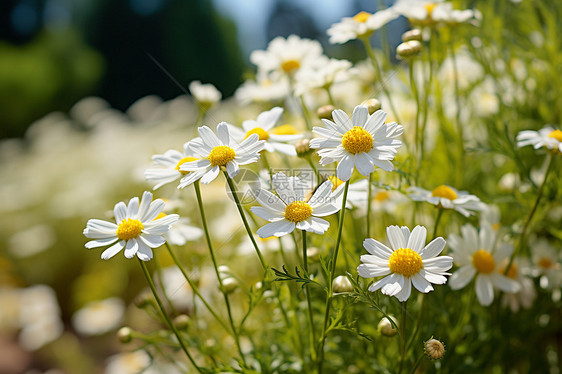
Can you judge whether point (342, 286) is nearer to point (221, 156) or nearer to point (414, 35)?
point (221, 156)

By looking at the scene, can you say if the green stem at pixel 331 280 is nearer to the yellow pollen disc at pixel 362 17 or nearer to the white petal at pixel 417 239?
the white petal at pixel 417 239

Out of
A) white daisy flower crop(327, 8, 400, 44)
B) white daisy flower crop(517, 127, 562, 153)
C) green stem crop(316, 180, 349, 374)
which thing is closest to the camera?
green stem crop(316, 180, 349, 374)

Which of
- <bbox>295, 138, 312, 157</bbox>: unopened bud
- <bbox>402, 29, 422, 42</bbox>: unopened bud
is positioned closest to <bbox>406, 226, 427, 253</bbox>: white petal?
<bbox>295, 138, 312, 157</bbox>: unopened bud

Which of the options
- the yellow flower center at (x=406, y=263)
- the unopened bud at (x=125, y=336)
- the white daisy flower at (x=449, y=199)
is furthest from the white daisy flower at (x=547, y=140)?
the unopened bud at (x=125, y=336)

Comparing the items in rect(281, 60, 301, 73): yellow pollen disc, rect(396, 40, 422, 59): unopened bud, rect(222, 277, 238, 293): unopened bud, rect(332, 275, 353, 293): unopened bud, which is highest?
rect(396, 40, 422, 59): unopened bud

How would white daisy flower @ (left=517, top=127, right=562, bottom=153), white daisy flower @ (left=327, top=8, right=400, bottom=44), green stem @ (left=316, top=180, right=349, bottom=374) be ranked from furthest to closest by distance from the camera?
white daisy flower @ (left=327, top=8, right=400, bottom=44), white daisy flower @ (left=517, top=127, right=562, bottom=153), green stem @ (left=316, top=180, right=349, bottom=374)

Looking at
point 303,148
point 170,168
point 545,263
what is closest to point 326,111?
point 303,148

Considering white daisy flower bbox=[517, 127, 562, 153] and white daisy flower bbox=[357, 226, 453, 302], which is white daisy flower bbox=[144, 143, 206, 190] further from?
white daisy flower bbox=[517, 127, 562, 153]

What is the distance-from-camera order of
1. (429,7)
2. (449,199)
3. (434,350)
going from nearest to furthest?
(434,350) → (449,199) → (429,7)
